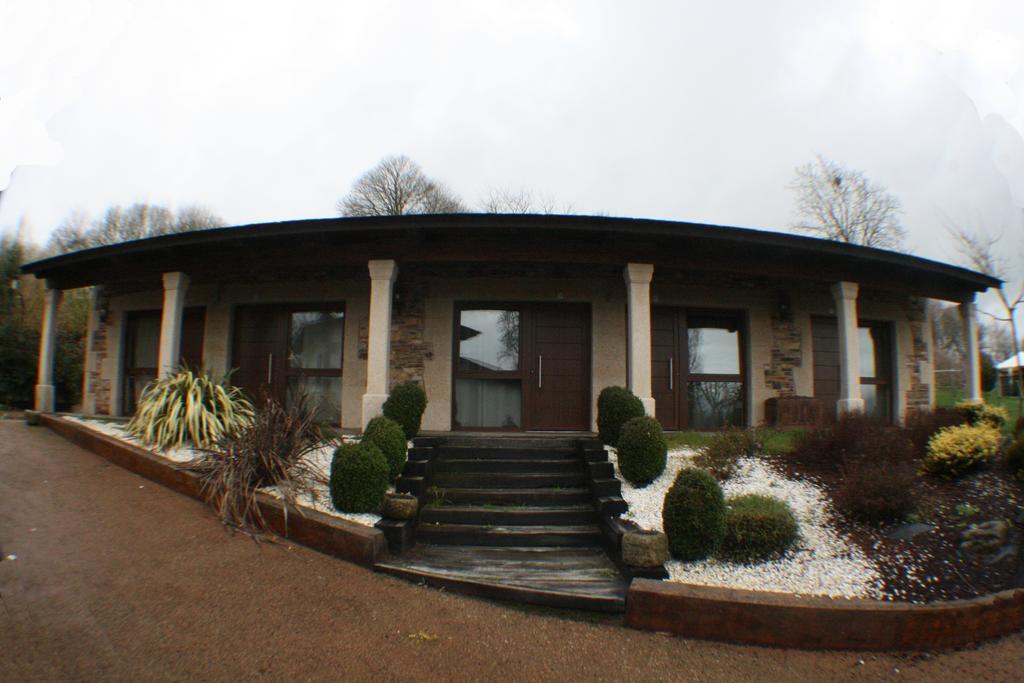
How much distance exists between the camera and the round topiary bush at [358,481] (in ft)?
13.0

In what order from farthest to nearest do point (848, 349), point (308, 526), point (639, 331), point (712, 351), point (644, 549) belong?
point (712, 351)
point (848, 349)
point (639, 331)
point (308, 526)
point (644, 549)

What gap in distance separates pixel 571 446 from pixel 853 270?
5.60m

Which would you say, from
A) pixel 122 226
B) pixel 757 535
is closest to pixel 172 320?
pixel 757 535

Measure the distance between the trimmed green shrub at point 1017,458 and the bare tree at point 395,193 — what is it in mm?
19249

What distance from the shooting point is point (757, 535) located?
3453 mm

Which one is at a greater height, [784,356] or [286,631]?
[784,356]

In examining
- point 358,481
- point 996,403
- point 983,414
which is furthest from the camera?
point 996,403

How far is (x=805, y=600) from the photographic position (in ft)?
9.37

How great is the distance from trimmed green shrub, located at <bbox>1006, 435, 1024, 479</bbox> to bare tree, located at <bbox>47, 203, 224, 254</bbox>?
1043 inches

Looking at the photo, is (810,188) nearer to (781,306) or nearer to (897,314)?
(897,314)

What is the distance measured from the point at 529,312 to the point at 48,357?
9087mm

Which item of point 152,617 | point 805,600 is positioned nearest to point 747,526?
point 805,600

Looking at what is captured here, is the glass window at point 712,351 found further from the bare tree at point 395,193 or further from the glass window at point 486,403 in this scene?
the bare tree at point 395,193

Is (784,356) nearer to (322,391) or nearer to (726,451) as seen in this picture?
(726,451)
